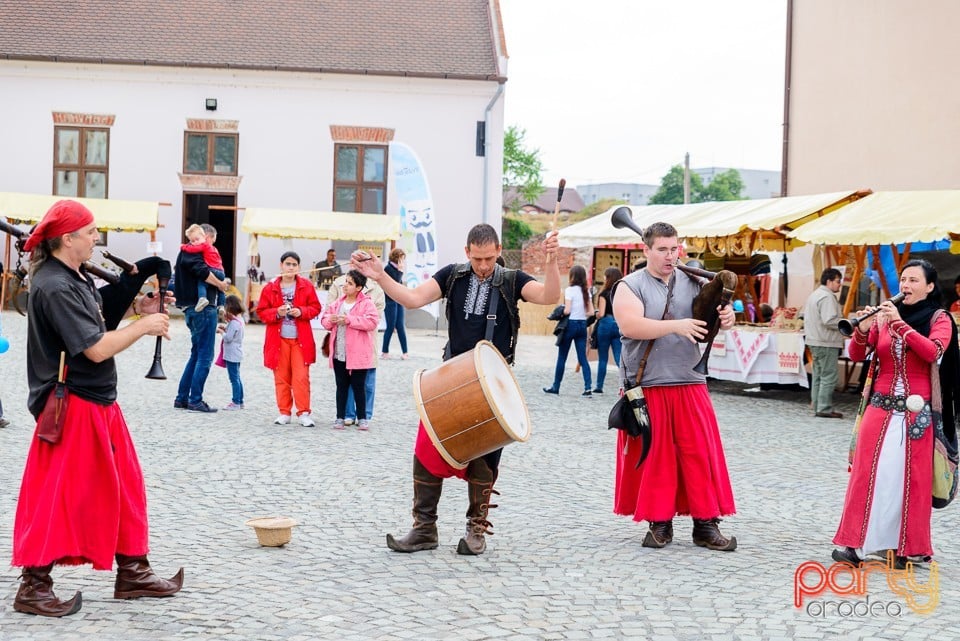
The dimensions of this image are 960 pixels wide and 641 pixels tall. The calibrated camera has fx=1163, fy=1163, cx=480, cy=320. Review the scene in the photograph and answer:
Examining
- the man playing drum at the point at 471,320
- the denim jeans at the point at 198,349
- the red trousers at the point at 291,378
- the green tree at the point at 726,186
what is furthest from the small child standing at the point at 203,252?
the green tree at the point at 726,186

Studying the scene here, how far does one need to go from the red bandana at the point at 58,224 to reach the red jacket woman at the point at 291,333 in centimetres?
591

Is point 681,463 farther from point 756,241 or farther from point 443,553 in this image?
point 756,241

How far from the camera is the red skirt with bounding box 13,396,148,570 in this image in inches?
181

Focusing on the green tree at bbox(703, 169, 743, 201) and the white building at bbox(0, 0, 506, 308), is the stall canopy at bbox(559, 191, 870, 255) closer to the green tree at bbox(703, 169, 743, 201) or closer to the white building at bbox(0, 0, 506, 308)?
the white building at bbox(0, 0, 506, 308)

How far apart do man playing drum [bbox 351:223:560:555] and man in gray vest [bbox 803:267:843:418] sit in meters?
7.60

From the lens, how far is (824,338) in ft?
42.5

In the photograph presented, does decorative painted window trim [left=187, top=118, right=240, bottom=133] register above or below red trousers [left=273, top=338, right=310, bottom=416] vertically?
above

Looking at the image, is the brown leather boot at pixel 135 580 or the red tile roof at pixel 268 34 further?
the red tile roof at pixel 268 34

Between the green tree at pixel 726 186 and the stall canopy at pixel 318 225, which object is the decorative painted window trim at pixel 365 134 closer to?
the stall canopy at pixel 318 225

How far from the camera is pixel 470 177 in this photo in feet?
90.7

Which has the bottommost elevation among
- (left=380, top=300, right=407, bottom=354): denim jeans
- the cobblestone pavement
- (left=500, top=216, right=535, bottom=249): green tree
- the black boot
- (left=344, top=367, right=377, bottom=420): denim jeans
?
the cobblestone pavement

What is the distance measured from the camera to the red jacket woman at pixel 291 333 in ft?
34.9

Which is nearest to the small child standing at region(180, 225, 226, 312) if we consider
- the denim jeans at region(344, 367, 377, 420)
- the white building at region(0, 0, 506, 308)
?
the denim jeans at region(344, 367, 377, 420)

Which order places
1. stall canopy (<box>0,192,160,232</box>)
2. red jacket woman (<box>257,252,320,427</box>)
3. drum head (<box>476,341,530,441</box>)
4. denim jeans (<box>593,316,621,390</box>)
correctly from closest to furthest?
drum head (<box>476,341,530,441</box>) < red jacket woman (<box>257,252,320,427</box>) < denim jeans (<box>593,316,621,390</box>) < stall canopy (<box>0,192,160,232</box>)
